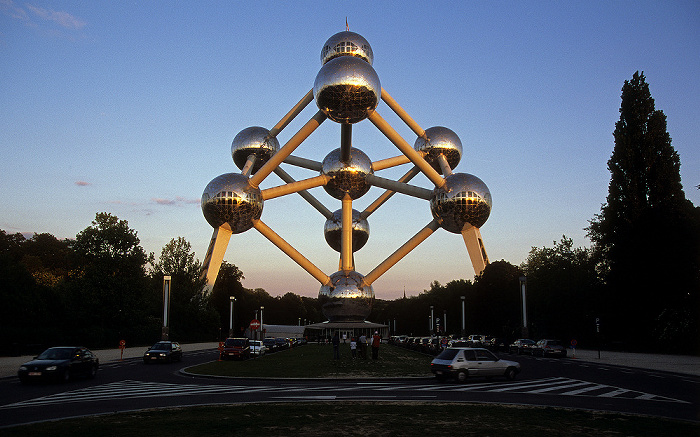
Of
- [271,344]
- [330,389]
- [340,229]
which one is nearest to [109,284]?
[271,344]

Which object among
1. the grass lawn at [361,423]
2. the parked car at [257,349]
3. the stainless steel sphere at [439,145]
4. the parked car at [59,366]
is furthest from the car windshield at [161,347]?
the stainless steel sphere at [439,145]

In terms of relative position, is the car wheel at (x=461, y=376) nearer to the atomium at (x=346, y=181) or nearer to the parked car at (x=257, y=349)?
the parked car at (x=257, y=349)

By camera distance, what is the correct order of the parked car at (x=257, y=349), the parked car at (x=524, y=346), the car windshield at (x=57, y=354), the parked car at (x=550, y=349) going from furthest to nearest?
1. the parked car at (x=524, y=346)
2. the parked car at (x=550, y=349)
3. the parked car at (x=257, y=349)
4. the car windshield at (x=57, y=354)

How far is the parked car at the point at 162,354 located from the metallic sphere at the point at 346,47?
73.2 ft

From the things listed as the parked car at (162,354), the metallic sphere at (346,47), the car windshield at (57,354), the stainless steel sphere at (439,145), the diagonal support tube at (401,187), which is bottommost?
the parked car at (162,354)

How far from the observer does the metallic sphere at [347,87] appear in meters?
34.8

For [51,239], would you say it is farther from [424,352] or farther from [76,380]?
[76,380]

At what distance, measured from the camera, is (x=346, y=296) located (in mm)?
45062

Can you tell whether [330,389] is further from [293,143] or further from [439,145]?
[439,145]

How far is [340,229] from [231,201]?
41.3 feet

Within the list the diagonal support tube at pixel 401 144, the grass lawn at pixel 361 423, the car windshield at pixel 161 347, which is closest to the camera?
the grass lawn at pixel 361 423

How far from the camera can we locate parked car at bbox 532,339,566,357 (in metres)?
37.0

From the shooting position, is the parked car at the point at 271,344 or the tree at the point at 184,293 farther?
the tree at the point at 184,293

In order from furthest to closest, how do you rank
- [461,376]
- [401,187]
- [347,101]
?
[401,187]
[347,101]
[461,376]
